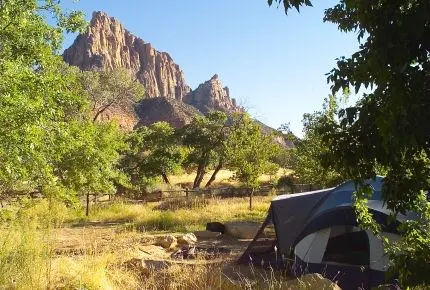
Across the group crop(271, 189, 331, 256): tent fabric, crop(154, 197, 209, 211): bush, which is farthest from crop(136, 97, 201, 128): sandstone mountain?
crop(271, 189, 331, 256): tent fabric

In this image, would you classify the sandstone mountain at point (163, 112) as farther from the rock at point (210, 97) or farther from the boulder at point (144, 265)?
the boulder at point (144, 265)

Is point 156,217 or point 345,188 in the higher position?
point 345,188

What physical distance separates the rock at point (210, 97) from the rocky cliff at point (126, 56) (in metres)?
8.36

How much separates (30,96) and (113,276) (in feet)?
10.7

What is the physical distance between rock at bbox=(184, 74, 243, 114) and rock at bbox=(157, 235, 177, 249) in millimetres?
121152

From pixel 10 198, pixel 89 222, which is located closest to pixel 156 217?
pixel 89 222

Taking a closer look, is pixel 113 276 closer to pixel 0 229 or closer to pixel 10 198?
pixel 0 229

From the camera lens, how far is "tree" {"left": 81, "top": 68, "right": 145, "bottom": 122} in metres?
44.8

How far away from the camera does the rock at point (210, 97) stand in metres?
140

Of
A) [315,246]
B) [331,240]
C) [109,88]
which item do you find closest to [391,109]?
[315,246]

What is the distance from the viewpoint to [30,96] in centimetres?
727

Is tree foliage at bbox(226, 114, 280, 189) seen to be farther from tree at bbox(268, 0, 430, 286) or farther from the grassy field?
tree at bbox(268, 0, 430, 286)

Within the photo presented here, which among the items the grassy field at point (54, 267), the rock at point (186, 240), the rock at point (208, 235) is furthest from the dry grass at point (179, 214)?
the grassy field at point (54, 267)

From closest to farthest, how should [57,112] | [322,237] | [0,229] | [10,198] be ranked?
[0,229], [57,112], [322,237], [10,198]
